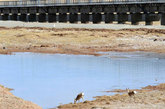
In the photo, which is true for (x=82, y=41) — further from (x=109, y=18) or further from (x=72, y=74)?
(x=109, y=18)

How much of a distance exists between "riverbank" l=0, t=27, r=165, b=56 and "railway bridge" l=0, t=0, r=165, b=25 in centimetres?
1021

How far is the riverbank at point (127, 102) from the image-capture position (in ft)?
48.7

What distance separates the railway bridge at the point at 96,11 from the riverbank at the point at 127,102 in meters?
36.9

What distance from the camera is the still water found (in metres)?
18.5

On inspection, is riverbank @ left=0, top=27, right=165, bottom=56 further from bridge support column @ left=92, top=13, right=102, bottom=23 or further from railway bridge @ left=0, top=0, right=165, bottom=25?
bridge support column @ left=92, top=13, right=102, bottom=23

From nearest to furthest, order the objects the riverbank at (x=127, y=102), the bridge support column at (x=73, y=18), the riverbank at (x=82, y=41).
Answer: the riverbank at (x=127, y=102) < the riverbank at (x=82, y=41) < the bridge support column at (x=73, y=18)

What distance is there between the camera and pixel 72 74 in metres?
23.5

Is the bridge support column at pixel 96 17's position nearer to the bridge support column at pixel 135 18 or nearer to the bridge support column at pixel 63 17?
the bridge support column at pixel 63 17

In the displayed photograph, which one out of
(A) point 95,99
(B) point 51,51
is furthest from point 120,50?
(A) point 95,99

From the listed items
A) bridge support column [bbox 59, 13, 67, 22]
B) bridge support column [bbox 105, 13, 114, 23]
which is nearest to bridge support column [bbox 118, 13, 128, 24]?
bridge support column [bbox 105, 13, 114, 23]

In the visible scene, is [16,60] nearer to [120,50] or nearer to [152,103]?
[120,50]

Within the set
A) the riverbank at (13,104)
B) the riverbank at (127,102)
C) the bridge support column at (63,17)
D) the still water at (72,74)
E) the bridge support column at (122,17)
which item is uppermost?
the riverbank at (13,104)

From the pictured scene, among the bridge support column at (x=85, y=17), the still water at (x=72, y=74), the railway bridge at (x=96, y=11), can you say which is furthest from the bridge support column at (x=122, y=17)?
the still water at (x=72, y=74)

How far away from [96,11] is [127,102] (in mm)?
47446
